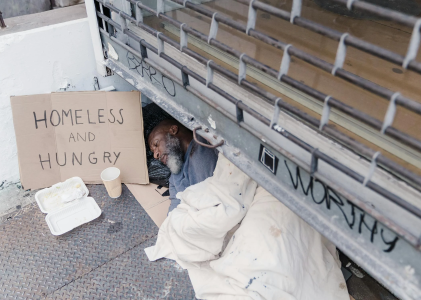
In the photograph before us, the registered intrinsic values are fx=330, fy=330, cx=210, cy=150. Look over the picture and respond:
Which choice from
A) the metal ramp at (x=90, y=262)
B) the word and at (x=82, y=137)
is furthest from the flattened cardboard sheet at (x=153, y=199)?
the word and at (x=82, y=137)

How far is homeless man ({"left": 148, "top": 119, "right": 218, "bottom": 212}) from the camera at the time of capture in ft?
9.29

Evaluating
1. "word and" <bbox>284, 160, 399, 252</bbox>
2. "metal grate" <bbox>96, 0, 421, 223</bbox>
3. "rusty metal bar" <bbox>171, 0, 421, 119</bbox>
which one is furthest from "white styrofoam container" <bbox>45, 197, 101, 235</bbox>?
"rusty metal bar" <bbox>171, 0, 421, 119</bbox>

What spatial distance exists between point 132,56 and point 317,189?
161 centimetres

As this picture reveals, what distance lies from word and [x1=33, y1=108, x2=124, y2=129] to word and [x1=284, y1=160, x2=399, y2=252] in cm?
184

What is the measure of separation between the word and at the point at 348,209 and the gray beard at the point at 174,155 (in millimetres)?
1609

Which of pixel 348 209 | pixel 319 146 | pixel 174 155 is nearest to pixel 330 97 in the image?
pixel 319 146

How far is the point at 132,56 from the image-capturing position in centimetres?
235

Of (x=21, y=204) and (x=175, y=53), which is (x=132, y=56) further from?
(x=21, y=204)

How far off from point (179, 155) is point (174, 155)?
0.17 ft

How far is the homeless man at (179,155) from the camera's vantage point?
2.83m

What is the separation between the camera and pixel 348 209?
131 centimetres

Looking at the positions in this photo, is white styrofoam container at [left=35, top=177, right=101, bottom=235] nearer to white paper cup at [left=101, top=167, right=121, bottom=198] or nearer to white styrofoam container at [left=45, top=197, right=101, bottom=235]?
white styrofoam container at [left=45, top=197, right=101, bottom=235]

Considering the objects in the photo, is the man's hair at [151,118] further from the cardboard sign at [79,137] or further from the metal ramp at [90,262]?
the metal ramp at [90,262]

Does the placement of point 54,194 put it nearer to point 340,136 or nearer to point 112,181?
point 112,181
